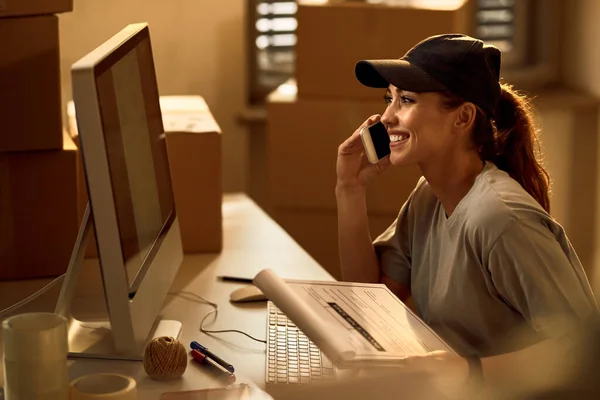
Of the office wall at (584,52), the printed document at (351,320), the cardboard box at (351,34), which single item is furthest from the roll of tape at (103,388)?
the office wall at (584,52)

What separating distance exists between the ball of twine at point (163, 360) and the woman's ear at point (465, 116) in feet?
1.93

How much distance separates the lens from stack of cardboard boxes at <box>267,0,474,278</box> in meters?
2.56

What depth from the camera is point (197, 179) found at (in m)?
2.03

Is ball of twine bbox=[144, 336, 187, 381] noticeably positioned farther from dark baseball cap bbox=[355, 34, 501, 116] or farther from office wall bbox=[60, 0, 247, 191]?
office wall bbox=[60, 0, 247, 191]

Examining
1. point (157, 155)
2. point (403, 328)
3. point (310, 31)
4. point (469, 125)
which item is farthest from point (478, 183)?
point (310, 31)

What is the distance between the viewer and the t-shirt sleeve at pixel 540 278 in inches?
53.5

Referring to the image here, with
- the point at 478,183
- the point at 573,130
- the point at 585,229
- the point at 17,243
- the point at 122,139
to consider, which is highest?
the point at 122,139

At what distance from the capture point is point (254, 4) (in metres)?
3.24

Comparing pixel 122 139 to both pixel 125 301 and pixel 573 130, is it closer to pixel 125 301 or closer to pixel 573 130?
pixel 125 301

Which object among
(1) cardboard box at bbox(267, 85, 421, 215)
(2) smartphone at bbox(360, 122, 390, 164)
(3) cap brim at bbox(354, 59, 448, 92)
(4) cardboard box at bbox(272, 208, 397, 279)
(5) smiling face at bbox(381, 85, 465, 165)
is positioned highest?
(3) cap brim at bbox(354, 59, 448, 92)

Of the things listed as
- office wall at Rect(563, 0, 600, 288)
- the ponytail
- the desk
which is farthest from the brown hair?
office wall at Rect(563, 0, 600, 288)

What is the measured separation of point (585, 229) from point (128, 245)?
2.43 m

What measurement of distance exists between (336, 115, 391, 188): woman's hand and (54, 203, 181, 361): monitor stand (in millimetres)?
459

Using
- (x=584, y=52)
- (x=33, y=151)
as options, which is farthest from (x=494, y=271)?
(x=584, y=52)
